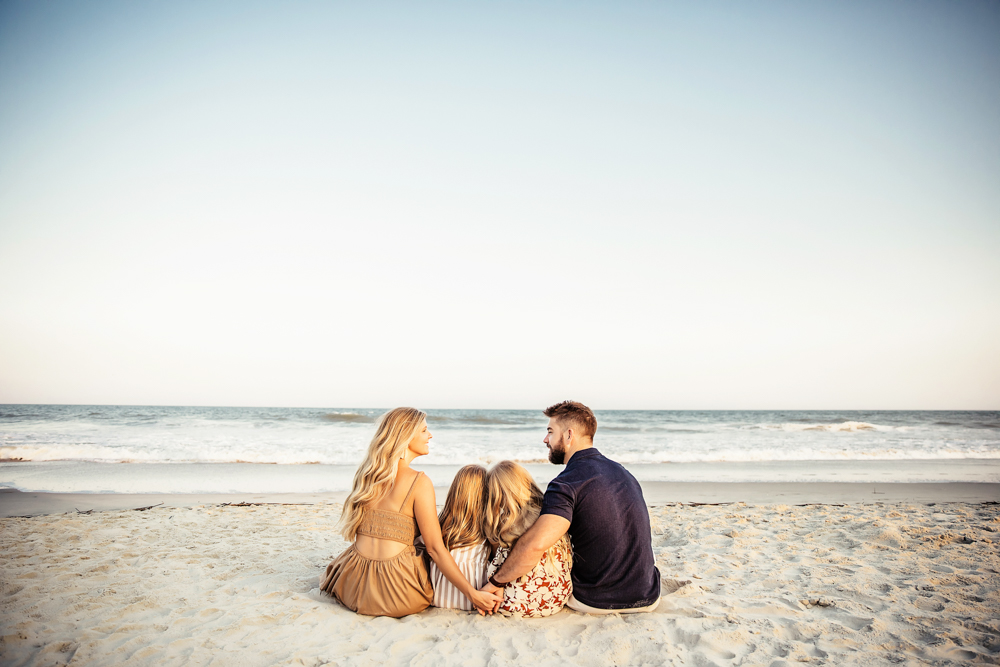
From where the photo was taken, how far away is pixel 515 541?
322cm

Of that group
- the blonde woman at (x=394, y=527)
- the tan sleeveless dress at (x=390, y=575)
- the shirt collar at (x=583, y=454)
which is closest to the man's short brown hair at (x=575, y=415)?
the shirt collar at (x=583, y=454)

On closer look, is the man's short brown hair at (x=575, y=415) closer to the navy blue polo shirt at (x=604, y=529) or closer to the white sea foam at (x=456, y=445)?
the navy blue polo shirt at (x=604, y=529)

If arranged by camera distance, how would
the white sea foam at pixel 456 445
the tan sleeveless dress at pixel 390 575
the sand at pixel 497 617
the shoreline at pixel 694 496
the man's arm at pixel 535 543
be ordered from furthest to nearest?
the white sea foam at pixel 456 445
the shoreline at pixel 694 496
the tan sleeveless dress at pixel 390 575
the man's arm at pixel 535 543
the sand at pixel 497 617

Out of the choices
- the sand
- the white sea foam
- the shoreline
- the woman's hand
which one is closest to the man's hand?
the woman's hand

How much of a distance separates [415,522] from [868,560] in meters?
4.22

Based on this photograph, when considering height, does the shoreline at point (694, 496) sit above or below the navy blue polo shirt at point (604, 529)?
below

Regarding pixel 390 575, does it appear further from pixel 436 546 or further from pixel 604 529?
pixel 604 529

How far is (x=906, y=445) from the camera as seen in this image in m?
17.7

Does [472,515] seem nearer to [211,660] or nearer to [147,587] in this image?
[211,660]

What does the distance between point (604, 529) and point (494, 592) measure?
0.86m

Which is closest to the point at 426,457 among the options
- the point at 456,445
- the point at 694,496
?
the point at 456,445

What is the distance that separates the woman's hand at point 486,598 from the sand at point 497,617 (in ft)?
0.32

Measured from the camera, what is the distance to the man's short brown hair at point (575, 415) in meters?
3.29

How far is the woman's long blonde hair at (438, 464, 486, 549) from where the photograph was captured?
11.0 feet
